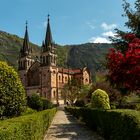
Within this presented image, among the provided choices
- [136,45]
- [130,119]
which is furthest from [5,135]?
[136,45]

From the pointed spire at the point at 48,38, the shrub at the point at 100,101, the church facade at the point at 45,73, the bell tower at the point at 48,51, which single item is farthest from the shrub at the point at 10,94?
the pointed spire at the point at 48,38

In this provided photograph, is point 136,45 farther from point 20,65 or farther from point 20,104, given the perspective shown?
point 20,65

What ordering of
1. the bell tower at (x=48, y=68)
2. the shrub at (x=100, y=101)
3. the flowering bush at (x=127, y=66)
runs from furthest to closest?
1. the bell tower at (x=48, y=68)
2. the shrub at (x=100, y=101)
3. the flowering bush at (x=127, y=66)

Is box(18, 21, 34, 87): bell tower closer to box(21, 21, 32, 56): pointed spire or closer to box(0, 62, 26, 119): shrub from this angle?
box(21, 21, 32, 56): pointed spire

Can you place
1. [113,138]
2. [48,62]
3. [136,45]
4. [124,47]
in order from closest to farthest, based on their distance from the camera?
[113,138]
[136,45]
[124,47]
[48,62]

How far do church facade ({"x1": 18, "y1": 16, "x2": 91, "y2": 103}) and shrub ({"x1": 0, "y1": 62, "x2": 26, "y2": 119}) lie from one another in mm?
93086

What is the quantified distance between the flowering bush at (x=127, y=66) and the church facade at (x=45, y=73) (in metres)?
89.2

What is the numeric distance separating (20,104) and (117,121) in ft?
14.8

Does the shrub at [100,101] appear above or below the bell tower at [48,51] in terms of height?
below

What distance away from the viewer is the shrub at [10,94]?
49.0ft

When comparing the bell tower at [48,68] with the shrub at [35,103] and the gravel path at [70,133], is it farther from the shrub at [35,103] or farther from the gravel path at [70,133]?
the gravel path at [70,133]

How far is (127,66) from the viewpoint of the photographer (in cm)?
1934

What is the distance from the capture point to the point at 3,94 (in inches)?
584

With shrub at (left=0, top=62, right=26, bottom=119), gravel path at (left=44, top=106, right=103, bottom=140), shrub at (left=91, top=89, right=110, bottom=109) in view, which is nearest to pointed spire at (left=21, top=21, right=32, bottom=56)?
shrub at (left=91, top=89, right=110, bottom=109)
